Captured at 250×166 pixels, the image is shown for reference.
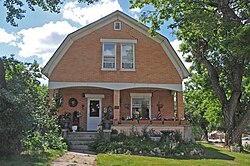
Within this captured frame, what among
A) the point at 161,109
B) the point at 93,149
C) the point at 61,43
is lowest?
the point at 93,149

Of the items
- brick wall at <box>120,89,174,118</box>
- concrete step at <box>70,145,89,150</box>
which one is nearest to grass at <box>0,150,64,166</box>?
concrete step at <box>70,145,89,150</box>

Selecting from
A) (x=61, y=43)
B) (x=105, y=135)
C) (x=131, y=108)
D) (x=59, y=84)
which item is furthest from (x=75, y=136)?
(x=61, y=43)

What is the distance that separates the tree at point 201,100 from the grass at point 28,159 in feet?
53.3

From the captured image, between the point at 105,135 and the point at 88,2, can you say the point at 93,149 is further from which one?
the point at 88,2

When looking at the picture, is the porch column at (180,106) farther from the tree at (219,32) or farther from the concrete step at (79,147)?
the concrete step at (79,147)

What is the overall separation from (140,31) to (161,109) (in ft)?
17.8

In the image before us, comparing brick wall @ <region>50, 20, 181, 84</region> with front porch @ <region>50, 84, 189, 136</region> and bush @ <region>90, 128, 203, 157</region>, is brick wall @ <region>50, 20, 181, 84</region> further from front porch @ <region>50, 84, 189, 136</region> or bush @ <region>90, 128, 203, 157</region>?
bush @ <region>90, 128, 203, 157</region>

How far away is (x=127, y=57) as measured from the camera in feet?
56.8

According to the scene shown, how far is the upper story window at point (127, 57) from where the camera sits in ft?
56.1

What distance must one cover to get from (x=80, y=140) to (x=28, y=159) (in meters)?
6.11

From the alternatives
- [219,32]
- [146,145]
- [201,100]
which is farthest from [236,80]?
[201,100]

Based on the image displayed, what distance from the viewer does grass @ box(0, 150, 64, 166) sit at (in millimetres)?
7727

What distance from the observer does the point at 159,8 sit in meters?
16.0

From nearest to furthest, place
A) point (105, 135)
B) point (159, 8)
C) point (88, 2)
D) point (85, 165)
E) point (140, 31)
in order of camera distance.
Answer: point (85, 165) < point (88, 2) < point (105, 135) < point (159, 8) < point (140, 31)
